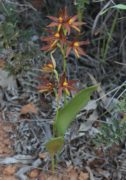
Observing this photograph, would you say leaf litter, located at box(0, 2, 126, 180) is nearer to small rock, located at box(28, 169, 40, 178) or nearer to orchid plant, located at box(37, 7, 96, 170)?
small rock, located at box(28, 169, 40, 178)

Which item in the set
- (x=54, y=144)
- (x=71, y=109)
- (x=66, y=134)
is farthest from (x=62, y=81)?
(x=66, y=134)

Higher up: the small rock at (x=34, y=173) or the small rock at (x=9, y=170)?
the small rock at (x=9, y=170)

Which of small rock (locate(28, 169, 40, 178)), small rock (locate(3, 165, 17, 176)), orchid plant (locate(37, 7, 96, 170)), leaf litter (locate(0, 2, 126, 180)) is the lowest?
small rock (locate(28, 169, 40, 178))

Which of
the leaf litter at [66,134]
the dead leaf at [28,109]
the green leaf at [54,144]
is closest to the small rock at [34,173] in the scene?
the leaf litter at [66,134]

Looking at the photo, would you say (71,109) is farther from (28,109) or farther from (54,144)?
(28,109)

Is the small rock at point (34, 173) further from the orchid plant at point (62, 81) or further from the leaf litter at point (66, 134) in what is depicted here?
the orchid plant at point (62, 81)

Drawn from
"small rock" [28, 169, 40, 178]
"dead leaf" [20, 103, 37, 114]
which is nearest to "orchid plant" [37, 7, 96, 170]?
"small rock" [28, 169, 40, 178]

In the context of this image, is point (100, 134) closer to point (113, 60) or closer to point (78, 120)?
point (78, 120)

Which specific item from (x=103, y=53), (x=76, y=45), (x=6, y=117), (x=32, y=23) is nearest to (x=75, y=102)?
(x=76, y=45)

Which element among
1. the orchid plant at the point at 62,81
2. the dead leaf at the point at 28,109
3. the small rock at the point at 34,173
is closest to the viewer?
the orchid plant at the point at 62,81
